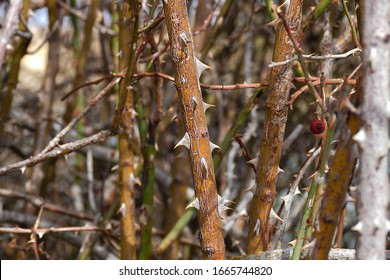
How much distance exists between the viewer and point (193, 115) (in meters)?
1.38

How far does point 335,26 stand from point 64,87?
2196mm

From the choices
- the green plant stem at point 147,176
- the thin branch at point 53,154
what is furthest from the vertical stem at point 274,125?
the green plant stem at point 147,176

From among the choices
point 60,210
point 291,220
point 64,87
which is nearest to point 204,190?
point 60,210

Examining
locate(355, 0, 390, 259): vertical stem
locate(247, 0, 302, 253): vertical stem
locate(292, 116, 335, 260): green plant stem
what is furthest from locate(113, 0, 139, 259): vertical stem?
locate(355, 0, 390, 259): vertical stem

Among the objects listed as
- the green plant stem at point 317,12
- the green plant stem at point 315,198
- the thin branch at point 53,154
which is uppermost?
the green plant stem at point 317,12

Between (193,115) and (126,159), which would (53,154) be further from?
(193,115)

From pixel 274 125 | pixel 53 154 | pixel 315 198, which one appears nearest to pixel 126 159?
pixel 53 154

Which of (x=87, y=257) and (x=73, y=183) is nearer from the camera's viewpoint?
(x=87, y=257)

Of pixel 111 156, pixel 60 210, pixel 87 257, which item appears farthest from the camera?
pixel 111 156

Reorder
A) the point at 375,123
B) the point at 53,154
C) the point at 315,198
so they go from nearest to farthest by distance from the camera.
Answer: the point at 375,123, the point at 315,198, the point at 53,154

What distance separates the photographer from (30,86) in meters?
4.61

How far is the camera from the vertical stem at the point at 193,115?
1.39 m

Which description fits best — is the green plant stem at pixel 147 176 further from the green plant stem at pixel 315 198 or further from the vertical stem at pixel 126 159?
the green plant stem at pixel 315 198
